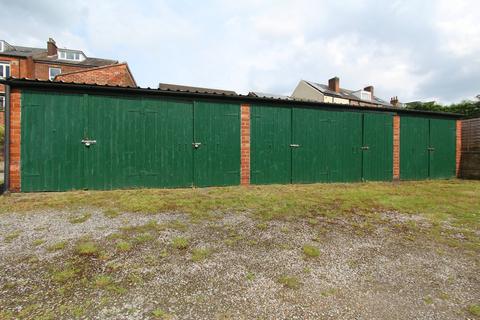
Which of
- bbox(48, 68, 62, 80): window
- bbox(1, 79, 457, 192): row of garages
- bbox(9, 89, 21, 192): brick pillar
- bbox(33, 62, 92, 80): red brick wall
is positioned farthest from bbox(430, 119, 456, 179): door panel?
bbox(48, 68, 62, 80): window

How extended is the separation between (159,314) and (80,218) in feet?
10.5

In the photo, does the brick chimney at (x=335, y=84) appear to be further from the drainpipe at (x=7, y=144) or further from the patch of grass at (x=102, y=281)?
the patch of grass at (x=102, y=281)

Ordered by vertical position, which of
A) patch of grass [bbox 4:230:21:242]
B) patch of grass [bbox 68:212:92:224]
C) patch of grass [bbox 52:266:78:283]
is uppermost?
patch of grass [bbox 68:212:92:224]

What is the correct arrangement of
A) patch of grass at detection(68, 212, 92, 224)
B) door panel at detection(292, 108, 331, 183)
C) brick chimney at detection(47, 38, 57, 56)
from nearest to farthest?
patch of grass at detection(68, 212, 92, 224) < door panel at detection(292, 108, 331, 183) < brick chimney at detection(47, 38, 57, 56)

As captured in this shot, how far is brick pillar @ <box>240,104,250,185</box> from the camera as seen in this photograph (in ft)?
26.4

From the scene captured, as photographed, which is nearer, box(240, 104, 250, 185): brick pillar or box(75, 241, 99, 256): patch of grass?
box(75, 241, 99, 256): patch of grass

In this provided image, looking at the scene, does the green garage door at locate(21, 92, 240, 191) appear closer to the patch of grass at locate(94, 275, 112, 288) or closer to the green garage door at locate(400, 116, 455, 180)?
the patch of grass at locate(94, 275, 112, 288)

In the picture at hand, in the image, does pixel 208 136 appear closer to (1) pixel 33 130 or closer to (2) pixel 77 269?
(1) pixel 33 130

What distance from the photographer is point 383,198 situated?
6.62 metres

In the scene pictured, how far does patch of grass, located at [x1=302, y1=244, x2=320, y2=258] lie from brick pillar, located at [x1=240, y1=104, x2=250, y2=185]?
468cm

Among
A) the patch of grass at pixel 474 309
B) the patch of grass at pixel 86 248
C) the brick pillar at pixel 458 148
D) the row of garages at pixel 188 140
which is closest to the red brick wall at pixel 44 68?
the row of garages at pixel 188 140

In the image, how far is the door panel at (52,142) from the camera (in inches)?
247

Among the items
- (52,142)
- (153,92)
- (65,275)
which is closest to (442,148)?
(153,92)

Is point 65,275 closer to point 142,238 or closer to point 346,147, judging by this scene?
point 142,238
